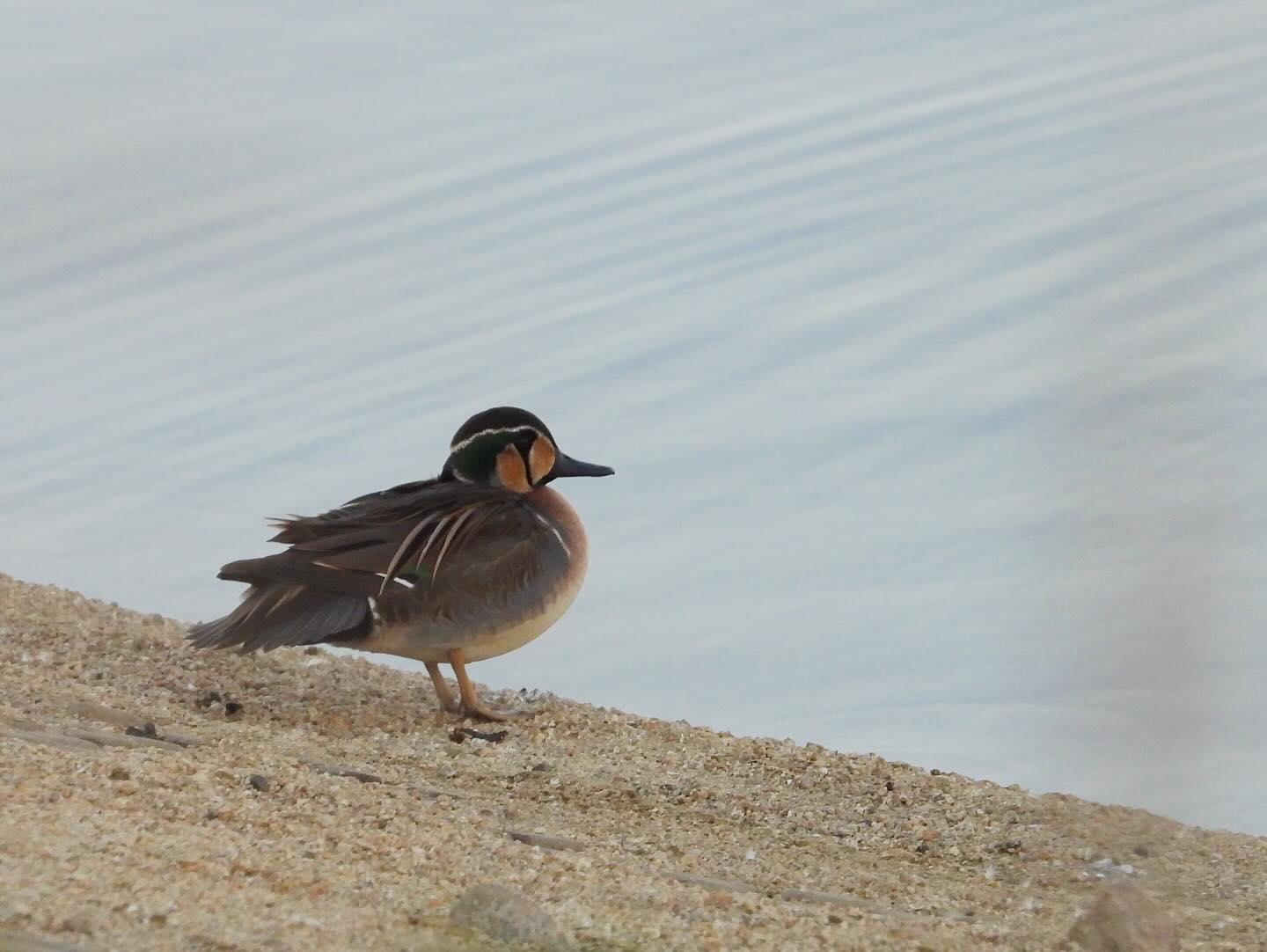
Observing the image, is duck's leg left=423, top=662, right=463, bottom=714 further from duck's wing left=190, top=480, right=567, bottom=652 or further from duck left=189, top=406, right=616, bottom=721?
duck's wing left=190, top=480, right=567, bottom=652

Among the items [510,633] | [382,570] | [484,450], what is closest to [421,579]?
[382,570]

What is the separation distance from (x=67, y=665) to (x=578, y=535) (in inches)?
72.1

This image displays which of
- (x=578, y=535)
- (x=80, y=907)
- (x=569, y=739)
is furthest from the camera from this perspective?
(x=578, y=535)

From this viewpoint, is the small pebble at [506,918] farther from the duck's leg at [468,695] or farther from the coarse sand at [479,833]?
the duck's leg at [468,695]

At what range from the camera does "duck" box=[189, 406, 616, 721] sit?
595 centimetres

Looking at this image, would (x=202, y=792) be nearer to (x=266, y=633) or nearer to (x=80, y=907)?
(x=80, y=907)

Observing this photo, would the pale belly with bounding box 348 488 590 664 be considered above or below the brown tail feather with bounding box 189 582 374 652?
above

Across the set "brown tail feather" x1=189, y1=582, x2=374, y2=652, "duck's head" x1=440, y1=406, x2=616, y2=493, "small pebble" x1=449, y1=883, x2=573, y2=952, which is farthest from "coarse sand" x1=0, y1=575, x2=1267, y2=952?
"duck's head" x1=440, y1=406, x2=616, y2=493

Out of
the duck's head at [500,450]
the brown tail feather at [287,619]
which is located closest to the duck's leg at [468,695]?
the brown tail feather at [287,619]

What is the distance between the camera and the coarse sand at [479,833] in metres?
2.91

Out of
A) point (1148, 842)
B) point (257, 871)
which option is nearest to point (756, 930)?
point (257, 871)

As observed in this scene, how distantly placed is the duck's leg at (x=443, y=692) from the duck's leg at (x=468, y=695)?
0.17 ft

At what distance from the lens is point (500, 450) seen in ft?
21.8

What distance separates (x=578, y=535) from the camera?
6449 millimetres
